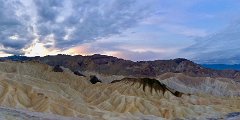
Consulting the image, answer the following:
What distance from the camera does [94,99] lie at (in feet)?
498

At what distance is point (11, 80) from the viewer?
11606 centimetres

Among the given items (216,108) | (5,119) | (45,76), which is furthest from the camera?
(45,76)

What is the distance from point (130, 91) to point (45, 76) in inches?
1653

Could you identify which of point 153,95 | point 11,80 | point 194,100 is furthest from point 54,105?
point 194,100

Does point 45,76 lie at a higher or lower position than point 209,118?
higher

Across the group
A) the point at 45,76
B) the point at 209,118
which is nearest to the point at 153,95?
the point at 209,118

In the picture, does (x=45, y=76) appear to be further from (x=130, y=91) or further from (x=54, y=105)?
(x=54, y=105)

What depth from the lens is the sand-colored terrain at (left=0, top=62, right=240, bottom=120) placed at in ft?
349

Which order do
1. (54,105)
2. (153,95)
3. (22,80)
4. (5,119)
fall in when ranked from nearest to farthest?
(5,119) → (54,105) → (22,80) → (153,95)

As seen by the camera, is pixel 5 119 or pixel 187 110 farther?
pixel 187 110

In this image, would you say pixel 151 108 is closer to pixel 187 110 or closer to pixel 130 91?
pixel 187 110

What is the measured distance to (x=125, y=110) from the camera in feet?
437

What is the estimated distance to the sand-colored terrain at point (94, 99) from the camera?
349 feet

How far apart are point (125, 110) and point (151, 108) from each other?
9156 millimetres
